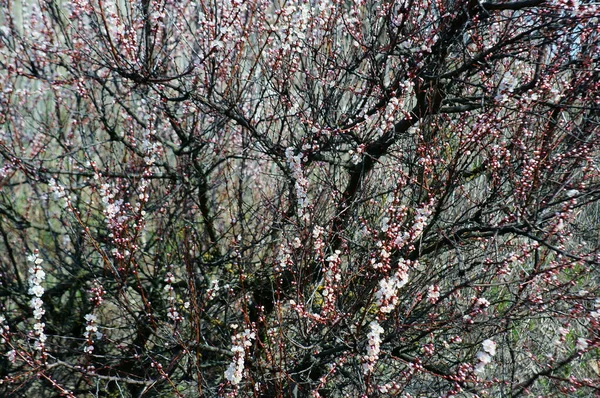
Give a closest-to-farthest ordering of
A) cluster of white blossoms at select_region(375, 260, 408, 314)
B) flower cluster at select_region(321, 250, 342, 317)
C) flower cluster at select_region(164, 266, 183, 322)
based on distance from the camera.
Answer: cluster of white blossoms at select_region(375, 260, 408, 314), flower cluster at select_region(321, 250, 342, 317), flower cluster at select_region(164, 266, 183, 322)

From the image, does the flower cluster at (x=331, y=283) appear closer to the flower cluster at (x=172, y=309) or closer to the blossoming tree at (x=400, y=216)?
the blossoming tree at (x=400, y=216)

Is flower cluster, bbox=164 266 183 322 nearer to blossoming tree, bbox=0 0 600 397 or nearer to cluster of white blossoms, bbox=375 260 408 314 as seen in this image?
blossoming tree, bbox=0 0 600 397

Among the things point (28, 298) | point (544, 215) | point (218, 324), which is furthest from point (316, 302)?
point (28, 298)

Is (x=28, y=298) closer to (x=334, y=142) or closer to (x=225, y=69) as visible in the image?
(x=225, y=69)

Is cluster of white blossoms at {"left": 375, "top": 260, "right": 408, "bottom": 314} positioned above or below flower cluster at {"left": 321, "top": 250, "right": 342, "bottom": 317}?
below

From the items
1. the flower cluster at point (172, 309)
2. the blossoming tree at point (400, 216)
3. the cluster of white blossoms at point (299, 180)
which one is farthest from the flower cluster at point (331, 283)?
the flower cluster at point (172, 309)

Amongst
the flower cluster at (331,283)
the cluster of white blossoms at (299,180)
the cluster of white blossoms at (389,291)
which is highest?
the cluster of white blossoms at (299,180)

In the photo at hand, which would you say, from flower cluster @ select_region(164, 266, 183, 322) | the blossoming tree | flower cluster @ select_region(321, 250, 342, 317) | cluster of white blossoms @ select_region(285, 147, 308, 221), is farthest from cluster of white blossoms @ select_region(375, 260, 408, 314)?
flower cluster @ select_region(164, 266, 183, 322)

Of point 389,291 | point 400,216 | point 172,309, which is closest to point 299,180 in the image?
point 400,216

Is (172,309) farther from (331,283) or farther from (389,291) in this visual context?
(389,291)

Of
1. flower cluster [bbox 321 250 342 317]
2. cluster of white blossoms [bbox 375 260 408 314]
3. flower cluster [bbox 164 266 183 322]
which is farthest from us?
flower cluster [bbox 164 266 183 322]

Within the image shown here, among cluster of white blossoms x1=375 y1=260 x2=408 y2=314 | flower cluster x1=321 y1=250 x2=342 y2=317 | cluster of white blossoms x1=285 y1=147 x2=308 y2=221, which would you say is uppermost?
cluster of white blossoms x1=285 y1=147 x2=308 y2=221

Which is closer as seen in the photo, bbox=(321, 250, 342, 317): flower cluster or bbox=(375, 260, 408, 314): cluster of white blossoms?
bbox=(375, 260, 408, 314): cluster of white blossoms

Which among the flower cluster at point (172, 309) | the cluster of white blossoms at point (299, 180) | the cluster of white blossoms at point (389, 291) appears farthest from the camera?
the flower cluster at point (172, 309)
